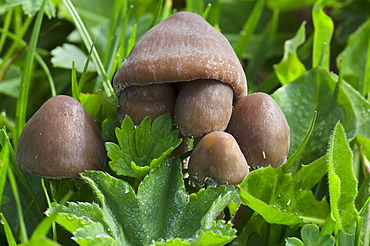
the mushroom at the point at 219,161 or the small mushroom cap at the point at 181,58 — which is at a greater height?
the small mushroom cap at the point at 181,58

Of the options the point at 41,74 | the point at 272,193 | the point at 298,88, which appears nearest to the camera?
the point at 272,193

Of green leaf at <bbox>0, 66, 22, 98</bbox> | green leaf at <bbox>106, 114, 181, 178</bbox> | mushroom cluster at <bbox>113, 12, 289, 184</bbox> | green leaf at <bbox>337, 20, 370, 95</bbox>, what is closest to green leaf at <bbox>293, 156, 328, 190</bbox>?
mushroom cluster at <bbox>113, 12, 289, 184</bbox>

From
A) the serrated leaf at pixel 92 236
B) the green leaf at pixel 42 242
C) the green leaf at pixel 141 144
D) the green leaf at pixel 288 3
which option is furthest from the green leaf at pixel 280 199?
the green leaf at pixel 288 3

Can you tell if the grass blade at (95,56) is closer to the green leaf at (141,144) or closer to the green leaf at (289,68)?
the green leaf at (141,144)

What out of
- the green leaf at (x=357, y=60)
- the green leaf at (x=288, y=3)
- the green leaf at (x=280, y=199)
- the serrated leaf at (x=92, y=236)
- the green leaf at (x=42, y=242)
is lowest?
the green leaf at (x=280, y=199)

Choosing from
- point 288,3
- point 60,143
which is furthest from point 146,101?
point 288,3

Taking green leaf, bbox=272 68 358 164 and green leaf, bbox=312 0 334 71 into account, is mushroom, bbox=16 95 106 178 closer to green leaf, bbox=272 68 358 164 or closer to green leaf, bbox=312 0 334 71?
green leaf, bbox=272 68 358 164

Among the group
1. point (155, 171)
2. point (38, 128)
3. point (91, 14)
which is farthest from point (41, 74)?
point (155, 171)

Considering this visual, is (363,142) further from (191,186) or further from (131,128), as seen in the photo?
(131,128)
